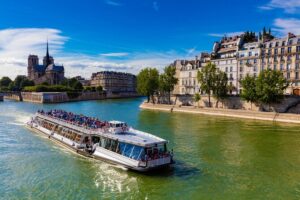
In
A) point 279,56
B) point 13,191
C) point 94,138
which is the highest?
point 279,56

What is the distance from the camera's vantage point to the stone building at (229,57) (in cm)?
8569

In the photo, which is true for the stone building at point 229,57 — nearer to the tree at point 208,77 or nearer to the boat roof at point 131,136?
the tree at point 208,77

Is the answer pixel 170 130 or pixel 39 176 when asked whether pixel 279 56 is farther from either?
pixel 39 176

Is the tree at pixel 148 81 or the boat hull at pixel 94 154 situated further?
the tree at pixel 148 81

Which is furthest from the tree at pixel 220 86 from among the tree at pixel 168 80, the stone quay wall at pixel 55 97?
the stone quay wall at pixel 55 97

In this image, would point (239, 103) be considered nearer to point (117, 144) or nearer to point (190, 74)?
point (190, 74)

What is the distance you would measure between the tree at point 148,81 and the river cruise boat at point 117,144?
5774 cm

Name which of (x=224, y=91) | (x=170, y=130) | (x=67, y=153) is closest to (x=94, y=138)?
(x=67, y=153)

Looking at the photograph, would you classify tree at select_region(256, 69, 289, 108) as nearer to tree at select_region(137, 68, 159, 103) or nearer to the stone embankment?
tree at select_region(137, 68, 159, 103)

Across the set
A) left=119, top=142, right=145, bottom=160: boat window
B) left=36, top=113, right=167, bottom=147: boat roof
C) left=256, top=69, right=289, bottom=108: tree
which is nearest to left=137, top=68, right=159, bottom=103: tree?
left=256, top=69, right=289, bottom=108: tree

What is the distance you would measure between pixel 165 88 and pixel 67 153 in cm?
6391

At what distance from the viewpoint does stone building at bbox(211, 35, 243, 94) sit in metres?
85.7

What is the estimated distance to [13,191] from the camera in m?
22.5

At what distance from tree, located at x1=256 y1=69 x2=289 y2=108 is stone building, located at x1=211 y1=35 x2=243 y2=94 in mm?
19699
